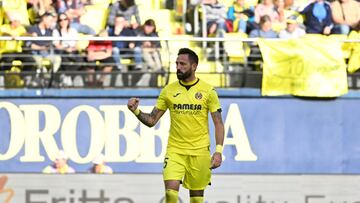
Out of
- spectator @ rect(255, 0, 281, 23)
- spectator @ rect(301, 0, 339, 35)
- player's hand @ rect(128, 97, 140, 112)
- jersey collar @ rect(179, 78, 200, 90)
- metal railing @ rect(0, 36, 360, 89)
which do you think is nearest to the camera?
player's hand @ rect(128, 97, 140, 112)

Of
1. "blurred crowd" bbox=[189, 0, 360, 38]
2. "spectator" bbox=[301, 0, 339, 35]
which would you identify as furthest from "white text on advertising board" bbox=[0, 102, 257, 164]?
"spectator" bbox=[301, 0, 339, 35]

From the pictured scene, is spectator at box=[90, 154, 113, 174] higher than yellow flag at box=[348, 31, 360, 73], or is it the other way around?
yellow flag at box=[348, 31, 360, 73]

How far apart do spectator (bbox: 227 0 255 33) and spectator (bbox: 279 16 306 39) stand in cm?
50

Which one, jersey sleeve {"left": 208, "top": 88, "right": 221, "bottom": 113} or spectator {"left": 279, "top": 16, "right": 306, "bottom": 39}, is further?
spectator {"left": 279, "top": 16, "right": 306, "bottom": 39}

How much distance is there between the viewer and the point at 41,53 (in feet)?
45.4

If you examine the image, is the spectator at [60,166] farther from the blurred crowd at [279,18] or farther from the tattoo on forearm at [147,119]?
the tattoo on forearm at [147,119]

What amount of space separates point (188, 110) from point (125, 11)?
18.0 ft

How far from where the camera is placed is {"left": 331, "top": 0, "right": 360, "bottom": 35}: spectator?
14594 mm

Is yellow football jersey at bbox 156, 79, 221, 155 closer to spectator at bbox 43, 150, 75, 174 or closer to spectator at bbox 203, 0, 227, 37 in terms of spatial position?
spectator at bbox 43, 150, 75, 174

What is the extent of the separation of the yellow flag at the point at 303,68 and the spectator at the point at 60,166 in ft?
9.35

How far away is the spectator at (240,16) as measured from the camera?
14562 mm

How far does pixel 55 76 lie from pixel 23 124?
794 mm

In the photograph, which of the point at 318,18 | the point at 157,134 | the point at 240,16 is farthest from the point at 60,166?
the point at 318,18

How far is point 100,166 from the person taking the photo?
534 inches
